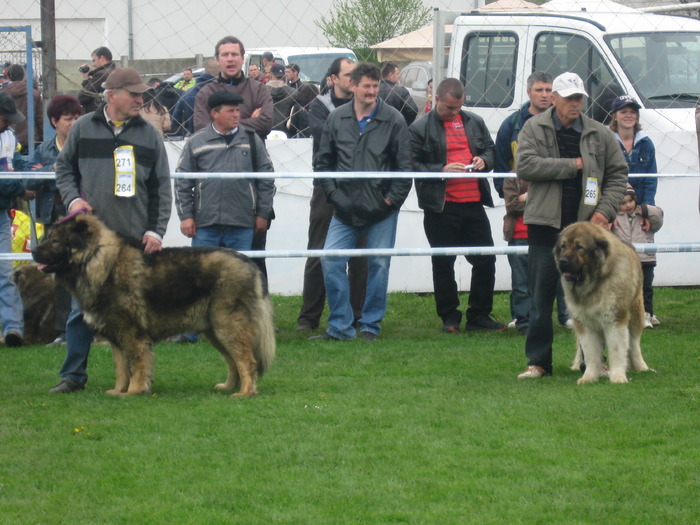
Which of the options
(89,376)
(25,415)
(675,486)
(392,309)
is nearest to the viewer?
(675,486)

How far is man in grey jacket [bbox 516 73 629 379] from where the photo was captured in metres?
7.33

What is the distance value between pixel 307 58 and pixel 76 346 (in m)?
13.4

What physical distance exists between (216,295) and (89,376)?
1525 mm

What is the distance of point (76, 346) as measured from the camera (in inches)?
293

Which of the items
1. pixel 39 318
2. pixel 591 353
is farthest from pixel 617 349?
pixel 39 318

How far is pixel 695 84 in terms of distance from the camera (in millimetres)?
11555

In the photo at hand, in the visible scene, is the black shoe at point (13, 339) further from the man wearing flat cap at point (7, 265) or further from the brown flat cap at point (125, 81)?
the brown flat cap at point (125, 81)

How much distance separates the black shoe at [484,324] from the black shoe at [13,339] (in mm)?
4032

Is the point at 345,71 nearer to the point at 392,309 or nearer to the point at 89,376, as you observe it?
the point at 392,309

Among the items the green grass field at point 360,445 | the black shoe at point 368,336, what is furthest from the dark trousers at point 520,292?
the black shoe at point 368,336

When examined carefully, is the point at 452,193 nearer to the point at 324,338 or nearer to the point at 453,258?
the point at 453,258

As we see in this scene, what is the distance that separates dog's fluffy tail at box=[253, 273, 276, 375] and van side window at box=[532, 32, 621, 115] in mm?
5410

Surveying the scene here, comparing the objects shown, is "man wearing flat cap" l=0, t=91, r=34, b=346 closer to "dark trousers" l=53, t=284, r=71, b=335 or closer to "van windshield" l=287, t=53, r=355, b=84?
"dark trousers" l=53, t=284, r=71, b=335

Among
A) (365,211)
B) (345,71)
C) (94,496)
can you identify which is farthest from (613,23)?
(94,496)
